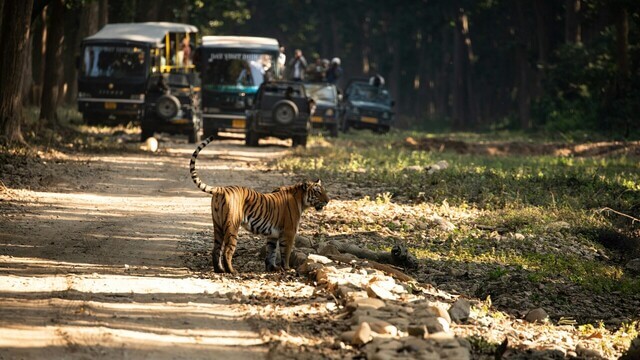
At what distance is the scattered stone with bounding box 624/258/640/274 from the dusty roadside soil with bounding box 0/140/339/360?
525cm

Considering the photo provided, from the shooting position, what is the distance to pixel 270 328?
9.52 m

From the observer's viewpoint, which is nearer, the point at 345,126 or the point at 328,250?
the point at 328,250

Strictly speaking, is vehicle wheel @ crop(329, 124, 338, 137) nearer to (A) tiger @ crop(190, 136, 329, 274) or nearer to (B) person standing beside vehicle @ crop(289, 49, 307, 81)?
(B) person standing beside vehicle @ crop(289, 49, 307, 81)

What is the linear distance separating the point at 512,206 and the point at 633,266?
3.65 meters

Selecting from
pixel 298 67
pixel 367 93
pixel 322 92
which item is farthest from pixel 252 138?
pixel 367 93

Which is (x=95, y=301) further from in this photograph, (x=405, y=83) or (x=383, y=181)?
(x=405, y=83)

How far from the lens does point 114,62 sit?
3641 centimetres

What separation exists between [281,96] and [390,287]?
21.0 m

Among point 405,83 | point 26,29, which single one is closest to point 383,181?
point 26,29

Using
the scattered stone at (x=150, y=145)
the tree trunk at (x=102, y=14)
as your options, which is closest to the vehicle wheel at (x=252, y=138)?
the scattered stone at (x=150, y=145)

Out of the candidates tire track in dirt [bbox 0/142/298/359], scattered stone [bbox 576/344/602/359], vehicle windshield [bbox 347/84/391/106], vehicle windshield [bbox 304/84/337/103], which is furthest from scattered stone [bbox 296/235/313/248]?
vehicle windshield [bbox 347/84/391/106]

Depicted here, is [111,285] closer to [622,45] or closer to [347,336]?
[347,336]

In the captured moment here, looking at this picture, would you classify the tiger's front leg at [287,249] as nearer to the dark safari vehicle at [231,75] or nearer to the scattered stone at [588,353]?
the scattered stone at [588,353]

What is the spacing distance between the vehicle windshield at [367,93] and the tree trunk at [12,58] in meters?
22.2
